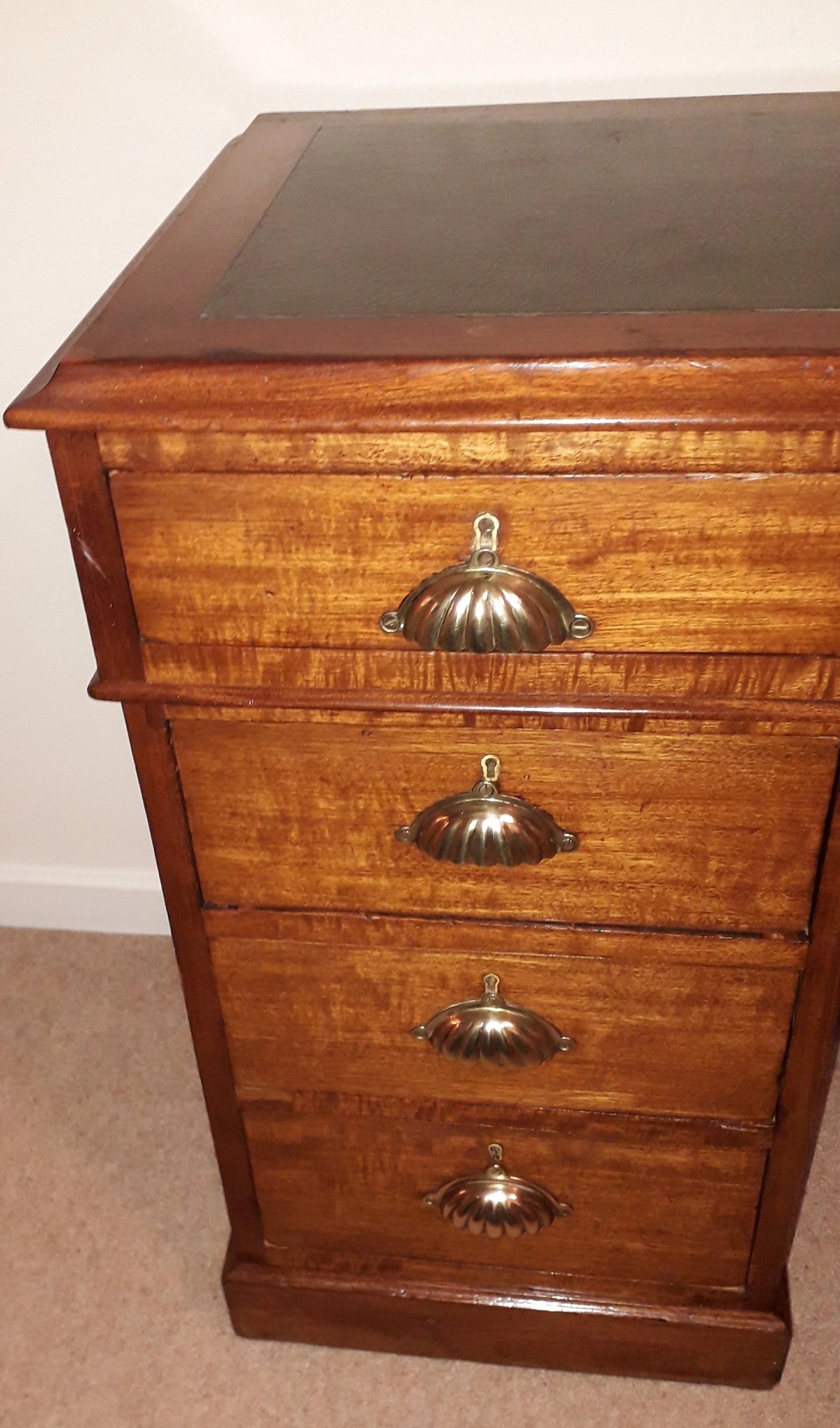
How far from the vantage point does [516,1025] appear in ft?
3.01

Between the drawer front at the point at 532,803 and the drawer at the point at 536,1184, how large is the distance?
243 millimetres

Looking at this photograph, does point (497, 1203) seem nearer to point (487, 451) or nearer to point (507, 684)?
point (507, 684)

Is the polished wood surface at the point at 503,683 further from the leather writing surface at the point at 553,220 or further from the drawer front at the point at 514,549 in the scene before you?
the leather writing surface at the point at 553,220

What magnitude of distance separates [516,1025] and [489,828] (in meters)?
0.20

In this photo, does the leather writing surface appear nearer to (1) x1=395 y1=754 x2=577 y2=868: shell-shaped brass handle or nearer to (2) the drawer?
(1) x1=395 y1=754 x2=577 y2=868: shell-shaped brass handle

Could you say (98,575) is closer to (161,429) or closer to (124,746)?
(161,429)

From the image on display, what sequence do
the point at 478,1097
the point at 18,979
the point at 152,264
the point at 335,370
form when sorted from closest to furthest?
the point at 335,370 → the point at 152,264 → the point at 478,1097 → the point at 18,979

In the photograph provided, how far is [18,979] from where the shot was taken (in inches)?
62.5

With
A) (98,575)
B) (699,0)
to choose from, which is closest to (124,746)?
(98,575)

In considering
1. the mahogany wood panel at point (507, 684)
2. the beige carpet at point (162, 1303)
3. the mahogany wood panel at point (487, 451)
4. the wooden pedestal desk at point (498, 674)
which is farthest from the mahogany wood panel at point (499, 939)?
the beige carpet at point (162, 1303)

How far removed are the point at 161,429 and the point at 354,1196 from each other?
721 mm

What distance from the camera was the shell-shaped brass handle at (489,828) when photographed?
0.80 m

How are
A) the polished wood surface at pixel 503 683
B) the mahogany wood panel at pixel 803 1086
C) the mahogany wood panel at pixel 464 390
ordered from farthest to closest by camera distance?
the mahogany wood panel at pixel 803 1086
the polished wood surface at pixel 503 683
the mahogany wood panel at pixel 464 390

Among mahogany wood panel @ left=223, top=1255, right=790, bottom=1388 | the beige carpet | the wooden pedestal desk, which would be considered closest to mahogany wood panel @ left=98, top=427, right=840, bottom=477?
the wooden pedestal desk
